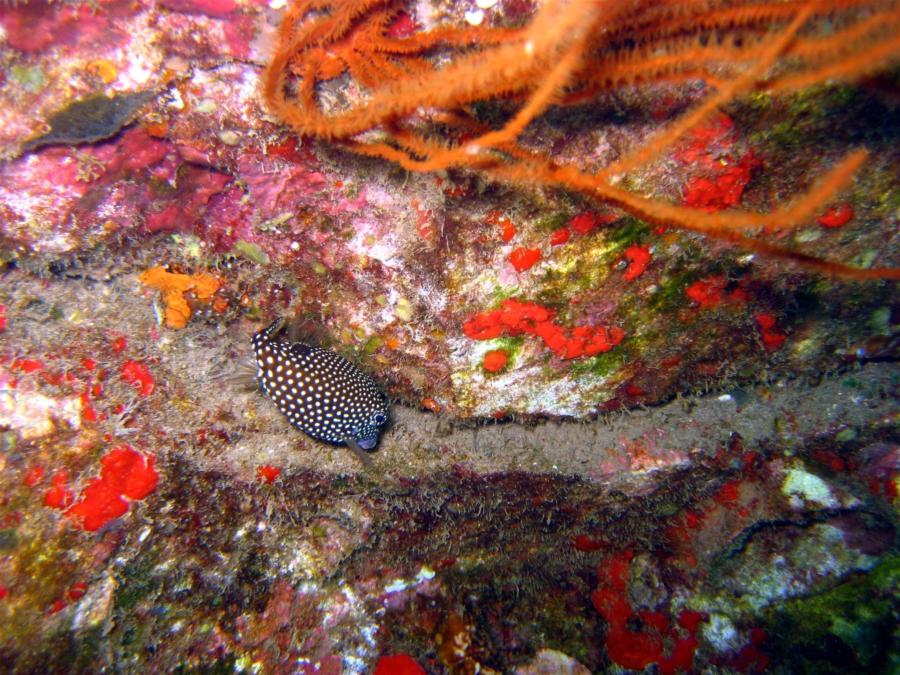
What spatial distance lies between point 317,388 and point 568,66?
3.23 m

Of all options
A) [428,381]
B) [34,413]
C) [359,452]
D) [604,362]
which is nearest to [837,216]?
[604,362]

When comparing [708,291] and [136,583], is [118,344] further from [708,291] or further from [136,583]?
[708,291]

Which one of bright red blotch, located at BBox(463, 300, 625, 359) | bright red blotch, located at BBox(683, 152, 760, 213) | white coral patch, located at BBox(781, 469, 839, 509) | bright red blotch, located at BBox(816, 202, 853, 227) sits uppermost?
bright red blotch, located at BBox(683, 152, 760, 213)

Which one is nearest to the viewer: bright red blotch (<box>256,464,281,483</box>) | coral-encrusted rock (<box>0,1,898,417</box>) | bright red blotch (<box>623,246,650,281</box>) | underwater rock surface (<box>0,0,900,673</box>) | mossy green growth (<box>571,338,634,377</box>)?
coral-encrusted rock (<box>0,1,898,417</box>)

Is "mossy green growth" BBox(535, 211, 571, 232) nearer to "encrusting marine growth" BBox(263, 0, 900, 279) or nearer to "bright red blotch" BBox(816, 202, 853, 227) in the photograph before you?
"encrusting marine growth" BBox(263, 0, 900, 279)

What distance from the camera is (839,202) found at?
11.3ft

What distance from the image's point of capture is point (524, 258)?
373 centimetres

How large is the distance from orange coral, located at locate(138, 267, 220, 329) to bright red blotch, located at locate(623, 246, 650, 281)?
380cm

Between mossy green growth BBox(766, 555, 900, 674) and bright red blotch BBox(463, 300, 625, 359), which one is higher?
bright red blotch BBox(463, 300, 625, 359)

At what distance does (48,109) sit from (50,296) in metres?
1.80

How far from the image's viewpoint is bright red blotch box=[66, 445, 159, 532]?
376 centimetres

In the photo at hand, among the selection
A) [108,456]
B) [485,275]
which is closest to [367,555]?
[108,456]

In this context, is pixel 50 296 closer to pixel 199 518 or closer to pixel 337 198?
pixel 199 518

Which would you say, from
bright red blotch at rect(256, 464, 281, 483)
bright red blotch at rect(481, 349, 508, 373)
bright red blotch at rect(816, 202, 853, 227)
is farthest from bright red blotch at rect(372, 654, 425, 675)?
bright red blotch at rect(816, 202, 853, 227)
